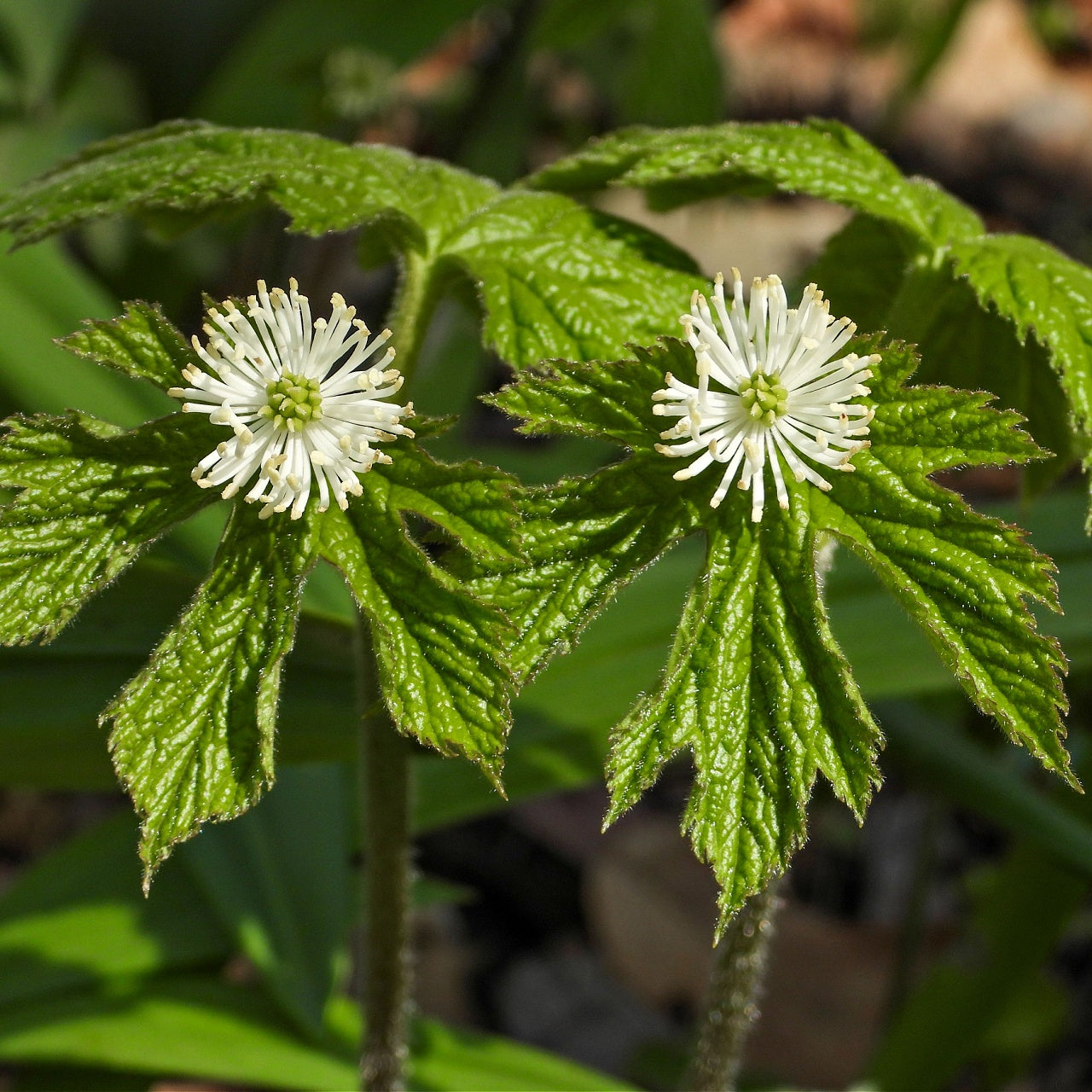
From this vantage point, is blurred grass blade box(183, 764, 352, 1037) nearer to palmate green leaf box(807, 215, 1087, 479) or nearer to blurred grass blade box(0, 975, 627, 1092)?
blurred grass blade box(0, 975, 627, 1092)

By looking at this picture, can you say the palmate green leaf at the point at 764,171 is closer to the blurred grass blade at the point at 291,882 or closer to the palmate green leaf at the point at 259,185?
the palmate green leaf at the point at 259,185

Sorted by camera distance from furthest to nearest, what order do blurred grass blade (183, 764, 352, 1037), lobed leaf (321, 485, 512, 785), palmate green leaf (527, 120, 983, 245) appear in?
blurred grass blade (183, 764, 352, 1037) < palmate green leaf (527, 120, 983, 245) < lobed leaf (321, 485, 512, 785)

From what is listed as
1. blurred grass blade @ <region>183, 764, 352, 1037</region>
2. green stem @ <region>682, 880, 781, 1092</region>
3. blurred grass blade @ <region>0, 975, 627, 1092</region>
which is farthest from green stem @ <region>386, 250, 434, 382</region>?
blurred grass blade @ <region>0, 975, 627, 1092</region>

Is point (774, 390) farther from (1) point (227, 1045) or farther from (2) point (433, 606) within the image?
(1) point (227, 1045)

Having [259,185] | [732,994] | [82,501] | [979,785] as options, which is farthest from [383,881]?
[979,785]

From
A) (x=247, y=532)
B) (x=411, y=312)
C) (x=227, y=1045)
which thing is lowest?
(x=227, y=1045)

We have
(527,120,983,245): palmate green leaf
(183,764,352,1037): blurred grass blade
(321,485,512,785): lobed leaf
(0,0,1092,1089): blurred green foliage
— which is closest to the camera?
(321,485,512,785): lobed leaf

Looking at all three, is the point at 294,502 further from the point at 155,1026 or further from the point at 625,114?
the point at 625,114
